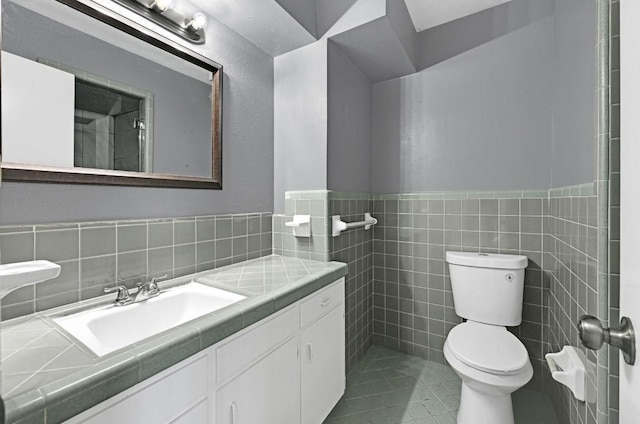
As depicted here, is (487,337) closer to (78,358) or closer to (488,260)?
(488,260)

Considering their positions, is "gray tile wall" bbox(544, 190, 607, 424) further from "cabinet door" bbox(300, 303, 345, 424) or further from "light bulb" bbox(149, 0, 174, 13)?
"light bulb" bbox(149, 0, 174, 13)

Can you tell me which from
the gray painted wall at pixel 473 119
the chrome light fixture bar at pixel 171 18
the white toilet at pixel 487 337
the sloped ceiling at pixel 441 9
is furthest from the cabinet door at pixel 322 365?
the sloped ceiling at pixel 441 9

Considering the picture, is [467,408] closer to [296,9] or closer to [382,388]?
[382,388]

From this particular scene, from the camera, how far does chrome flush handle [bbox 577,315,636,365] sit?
0.58 metres

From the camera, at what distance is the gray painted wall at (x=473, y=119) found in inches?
75.5

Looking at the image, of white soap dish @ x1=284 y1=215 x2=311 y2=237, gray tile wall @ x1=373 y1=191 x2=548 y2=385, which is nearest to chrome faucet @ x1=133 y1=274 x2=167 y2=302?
white soap dish @ x1=284 y1=215 x2=311 y2=237

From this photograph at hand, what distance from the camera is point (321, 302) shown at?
1.52 meters

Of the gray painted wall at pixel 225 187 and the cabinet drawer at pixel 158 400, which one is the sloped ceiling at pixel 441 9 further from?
the cabinet drawer at pixel 158 400

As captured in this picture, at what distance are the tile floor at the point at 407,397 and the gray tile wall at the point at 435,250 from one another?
A: 147 millimetres

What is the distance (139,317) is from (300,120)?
1391 millimetres

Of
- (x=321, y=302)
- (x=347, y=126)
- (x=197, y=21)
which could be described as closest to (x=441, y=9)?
(x=347, y=126)

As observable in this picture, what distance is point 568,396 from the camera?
4.67 feet

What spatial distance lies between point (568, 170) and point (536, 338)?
1.11 meters

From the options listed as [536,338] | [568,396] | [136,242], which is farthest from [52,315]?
[536,338]
